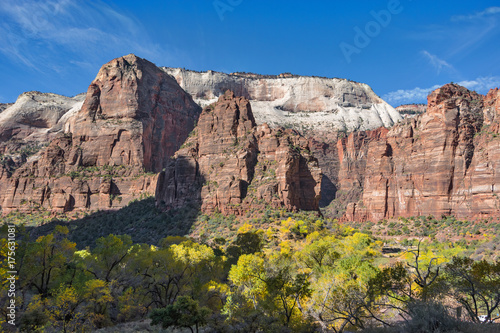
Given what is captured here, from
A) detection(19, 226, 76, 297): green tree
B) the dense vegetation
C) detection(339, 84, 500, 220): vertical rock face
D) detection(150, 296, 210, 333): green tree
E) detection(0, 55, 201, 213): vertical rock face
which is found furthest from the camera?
detection(0, 55, 201, 213): vertical rock face

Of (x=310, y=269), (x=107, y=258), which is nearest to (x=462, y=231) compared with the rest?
(x=310, y=269)

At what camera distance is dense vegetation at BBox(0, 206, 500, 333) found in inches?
941

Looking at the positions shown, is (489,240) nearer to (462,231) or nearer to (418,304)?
(462,231)

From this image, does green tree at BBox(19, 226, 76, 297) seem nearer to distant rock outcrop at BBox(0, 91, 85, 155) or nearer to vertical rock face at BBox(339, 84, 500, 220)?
vertical rock face at BBox(339, 84, 500, 220)

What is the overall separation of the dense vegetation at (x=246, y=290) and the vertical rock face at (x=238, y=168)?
Result: 55.3 ft

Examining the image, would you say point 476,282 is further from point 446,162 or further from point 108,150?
point 108,150

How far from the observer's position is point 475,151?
2783 inches

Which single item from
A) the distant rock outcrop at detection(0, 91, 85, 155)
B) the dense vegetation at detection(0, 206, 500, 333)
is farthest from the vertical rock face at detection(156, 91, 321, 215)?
Answer: the distant rock outcrop at detection(0, 91, 85, 155)

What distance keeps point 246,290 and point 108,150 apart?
87.3 meters

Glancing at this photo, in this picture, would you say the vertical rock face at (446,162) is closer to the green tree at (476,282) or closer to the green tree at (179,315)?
the green tree at (476,282)

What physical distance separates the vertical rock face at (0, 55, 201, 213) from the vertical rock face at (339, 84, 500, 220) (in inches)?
2527

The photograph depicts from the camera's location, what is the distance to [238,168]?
6694cm

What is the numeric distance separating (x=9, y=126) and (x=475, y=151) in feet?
531

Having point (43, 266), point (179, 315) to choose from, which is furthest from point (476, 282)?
point (43, 266)
